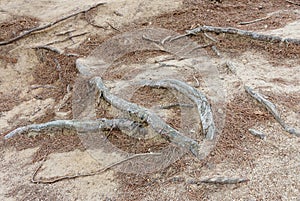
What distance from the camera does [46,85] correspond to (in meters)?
6.44

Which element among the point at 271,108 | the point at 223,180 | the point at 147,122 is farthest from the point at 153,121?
the point at 271,108

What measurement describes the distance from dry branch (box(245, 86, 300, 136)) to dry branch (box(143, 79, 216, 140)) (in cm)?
67

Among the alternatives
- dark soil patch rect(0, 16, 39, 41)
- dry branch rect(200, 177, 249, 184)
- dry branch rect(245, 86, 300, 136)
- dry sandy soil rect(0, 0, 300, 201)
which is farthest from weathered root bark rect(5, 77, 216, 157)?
dark soil patch rect(0, 16, 39, 41)

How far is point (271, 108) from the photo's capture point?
4.06 meters

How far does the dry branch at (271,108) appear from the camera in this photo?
12.1ft

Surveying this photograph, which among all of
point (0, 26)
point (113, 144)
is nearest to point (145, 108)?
point (113, 144)

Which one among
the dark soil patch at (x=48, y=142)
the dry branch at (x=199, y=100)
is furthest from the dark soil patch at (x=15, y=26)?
the dry branch at (x=199, y=100)

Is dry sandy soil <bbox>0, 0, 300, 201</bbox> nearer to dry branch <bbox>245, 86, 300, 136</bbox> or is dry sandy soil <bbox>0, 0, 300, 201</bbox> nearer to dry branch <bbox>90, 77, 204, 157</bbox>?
dry branch <bbox>245, 86, 300, 136</bbox>

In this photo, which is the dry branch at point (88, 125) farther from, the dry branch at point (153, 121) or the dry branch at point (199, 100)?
the dry branch at point (199, 100)

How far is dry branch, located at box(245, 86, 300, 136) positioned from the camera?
12.1 feet

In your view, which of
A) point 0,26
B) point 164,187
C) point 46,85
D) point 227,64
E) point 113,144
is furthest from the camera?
point 0,26

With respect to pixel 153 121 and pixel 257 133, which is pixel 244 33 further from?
pixel 153 121

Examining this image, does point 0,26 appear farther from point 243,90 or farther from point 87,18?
point 243,90

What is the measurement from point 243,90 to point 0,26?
19.5ft
